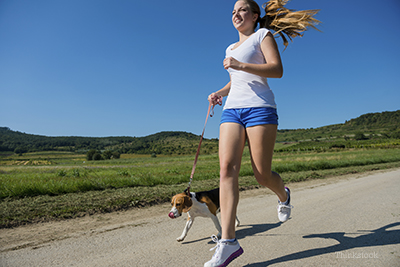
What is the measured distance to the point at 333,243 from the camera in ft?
9.80

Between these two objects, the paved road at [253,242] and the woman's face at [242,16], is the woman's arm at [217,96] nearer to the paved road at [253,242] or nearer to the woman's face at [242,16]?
the woman's face at [242,16]

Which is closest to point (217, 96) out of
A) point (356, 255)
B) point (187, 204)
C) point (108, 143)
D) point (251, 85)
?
point (251, 85)

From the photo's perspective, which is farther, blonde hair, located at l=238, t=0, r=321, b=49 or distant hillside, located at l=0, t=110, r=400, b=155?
distant hillside, located at l=0, t=110, r=400, b=155

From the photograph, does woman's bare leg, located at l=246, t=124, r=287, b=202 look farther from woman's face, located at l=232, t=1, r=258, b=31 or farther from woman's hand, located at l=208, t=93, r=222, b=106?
woman's face, located at l=232, t=1, r=258, b=31

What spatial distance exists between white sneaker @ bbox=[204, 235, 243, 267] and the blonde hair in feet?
8.10

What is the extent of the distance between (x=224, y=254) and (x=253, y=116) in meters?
1.36

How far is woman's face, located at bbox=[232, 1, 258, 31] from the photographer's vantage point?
2854 mm

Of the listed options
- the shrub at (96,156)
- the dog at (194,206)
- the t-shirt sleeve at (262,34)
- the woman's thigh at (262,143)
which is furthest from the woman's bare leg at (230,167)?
the shrub at (96,156)

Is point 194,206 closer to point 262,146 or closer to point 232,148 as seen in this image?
point 232,148

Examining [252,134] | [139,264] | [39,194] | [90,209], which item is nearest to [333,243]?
[252,134]

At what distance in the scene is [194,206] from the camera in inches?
134

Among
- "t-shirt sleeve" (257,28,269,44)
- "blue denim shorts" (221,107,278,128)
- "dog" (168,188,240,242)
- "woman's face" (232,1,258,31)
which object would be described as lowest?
"dog" (168,188,240,242)

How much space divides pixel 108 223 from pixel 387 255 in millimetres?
4014

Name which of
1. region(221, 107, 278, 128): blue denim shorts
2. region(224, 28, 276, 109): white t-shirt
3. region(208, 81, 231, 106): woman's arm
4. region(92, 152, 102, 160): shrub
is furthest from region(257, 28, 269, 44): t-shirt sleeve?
region(92, 152, 102, 160): shrub
